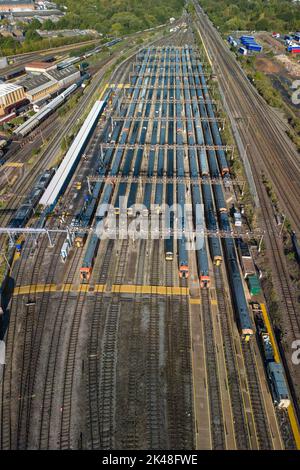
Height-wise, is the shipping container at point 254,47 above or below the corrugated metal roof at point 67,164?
above

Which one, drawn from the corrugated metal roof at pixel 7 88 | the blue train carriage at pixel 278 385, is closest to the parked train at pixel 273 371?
the blue train carriage at pixel 278 385

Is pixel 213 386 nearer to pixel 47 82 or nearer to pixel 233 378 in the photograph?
pixel 233 378

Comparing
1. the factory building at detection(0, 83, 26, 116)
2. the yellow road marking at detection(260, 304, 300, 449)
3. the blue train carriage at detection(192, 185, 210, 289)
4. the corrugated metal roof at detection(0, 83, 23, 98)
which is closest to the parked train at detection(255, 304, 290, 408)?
the yellow road marking at detection(260, 304, 300, 449)

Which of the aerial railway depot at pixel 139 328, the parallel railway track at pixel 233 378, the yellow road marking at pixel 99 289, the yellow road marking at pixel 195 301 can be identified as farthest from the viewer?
the yellow road marking at pixel 99 289

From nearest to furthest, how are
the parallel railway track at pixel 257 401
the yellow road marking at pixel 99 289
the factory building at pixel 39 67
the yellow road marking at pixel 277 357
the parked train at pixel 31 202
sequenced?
the parallel railway track at pixel 257 401, the yellow road marking at pixel 277 357, the yellow road marking at pixel 99 289, the parked train at pixel 31 202, the factory building at pixel 39 67

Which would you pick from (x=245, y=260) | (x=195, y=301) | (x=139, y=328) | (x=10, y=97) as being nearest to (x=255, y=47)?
(x=10, y=97)

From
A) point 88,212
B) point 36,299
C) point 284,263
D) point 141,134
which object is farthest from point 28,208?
point 284,263

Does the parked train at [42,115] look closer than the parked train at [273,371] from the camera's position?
No

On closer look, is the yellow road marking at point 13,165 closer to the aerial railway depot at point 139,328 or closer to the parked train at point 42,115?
the aerial railway depot at point 139,328
